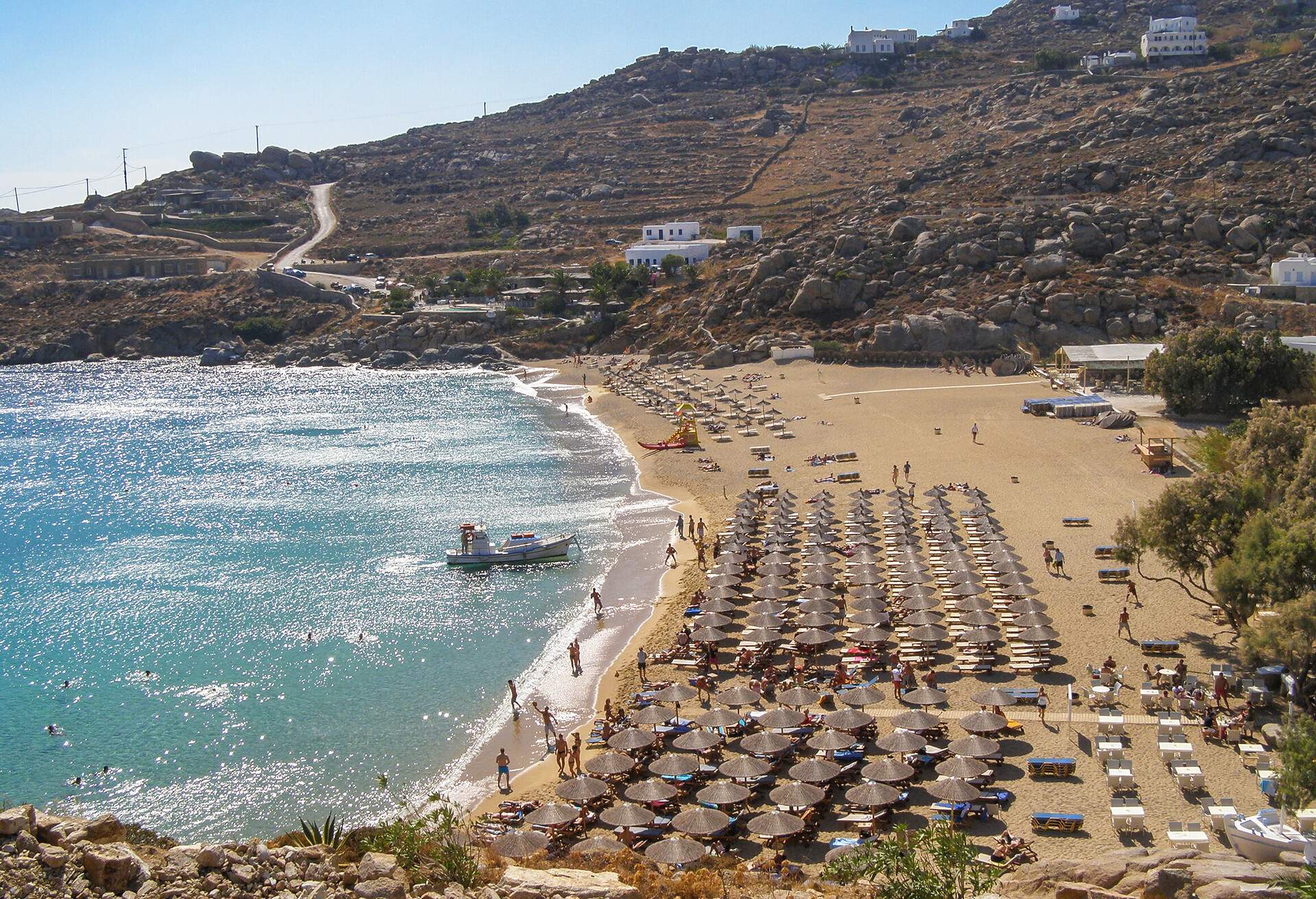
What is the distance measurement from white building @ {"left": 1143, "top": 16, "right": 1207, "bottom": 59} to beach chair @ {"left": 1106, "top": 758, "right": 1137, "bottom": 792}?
414 feet

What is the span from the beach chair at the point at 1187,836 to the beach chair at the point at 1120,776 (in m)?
1.59

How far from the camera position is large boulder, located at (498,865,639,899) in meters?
11.3

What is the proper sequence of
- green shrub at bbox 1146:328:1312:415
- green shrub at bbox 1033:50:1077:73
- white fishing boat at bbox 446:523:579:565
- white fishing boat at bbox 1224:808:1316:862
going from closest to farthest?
white fishing boat at bbox 1224:808:1316:862
white fishing boat at bbox 446:523:579:565
green shrub at bbox 1146:328:1312:415
green shrub at bbox 1033:50:1077:73

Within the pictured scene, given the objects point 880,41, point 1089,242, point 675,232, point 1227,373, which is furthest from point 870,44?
point 1227,373

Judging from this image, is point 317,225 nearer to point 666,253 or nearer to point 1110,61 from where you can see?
point 666,253

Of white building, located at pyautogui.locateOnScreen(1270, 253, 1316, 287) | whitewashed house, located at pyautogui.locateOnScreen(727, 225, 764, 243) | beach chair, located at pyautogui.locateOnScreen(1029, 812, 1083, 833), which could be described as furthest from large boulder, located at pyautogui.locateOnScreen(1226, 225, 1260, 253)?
beach chair, located at pyautogui.locateOnScreen(1029, 812, 1083, 833)

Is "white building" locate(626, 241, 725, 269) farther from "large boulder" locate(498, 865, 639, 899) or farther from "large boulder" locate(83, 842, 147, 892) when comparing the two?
"large boulder" locate(83, 842, 147, 892)

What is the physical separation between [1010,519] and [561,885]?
26.7 metres

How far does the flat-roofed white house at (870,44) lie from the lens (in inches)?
6403

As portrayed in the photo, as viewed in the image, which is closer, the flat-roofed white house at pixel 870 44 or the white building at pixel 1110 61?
the white building at pixel 1110 61

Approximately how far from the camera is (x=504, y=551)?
36812 mm

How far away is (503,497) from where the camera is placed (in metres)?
46.8

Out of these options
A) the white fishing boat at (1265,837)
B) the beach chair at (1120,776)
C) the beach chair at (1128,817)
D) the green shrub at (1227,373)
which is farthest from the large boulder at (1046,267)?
the white fishing boat at (1265,837)

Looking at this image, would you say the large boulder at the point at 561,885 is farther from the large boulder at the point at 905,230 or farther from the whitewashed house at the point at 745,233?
the whitewashed house at the point at 745,233
